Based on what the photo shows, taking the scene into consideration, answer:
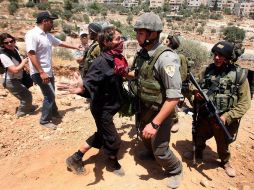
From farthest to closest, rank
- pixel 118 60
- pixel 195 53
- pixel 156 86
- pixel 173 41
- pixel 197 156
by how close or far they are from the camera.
→ 1. pixel 195 53
2. pixel 173 41
3. pixel 197 156
4. pixel 118 60
5. pixel 156 86

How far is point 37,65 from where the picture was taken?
4.35 meters

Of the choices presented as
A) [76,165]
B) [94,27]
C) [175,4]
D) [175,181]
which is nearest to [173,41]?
[94,27]

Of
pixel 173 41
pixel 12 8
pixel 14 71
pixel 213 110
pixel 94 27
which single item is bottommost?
pixel 213 110

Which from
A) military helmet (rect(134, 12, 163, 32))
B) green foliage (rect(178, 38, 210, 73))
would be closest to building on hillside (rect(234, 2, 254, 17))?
green foliage (rect(178, 38, 210, 73))

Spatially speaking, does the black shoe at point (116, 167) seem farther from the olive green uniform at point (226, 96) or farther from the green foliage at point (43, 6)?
the green foliage at point (43, 6)

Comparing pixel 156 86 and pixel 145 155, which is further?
pixel 145 155

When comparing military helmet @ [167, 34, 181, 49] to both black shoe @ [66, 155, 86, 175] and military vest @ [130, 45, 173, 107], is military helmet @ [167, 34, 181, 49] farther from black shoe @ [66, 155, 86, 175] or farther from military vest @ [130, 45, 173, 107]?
black shoe @ [66, 155, 86, 175]

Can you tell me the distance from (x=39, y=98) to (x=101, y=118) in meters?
3.58

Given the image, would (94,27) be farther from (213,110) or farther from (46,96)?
(213,110)

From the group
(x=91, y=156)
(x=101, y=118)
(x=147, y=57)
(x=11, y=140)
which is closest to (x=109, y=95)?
(x=101, y=118)

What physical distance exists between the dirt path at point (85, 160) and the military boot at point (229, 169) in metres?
0.06

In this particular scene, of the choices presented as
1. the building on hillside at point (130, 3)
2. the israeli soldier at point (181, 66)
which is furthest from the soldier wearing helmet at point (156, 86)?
the building on hillside at point (130, 3)

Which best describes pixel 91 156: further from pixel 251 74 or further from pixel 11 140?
pixel 251 74

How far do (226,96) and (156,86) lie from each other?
104 centimetres
